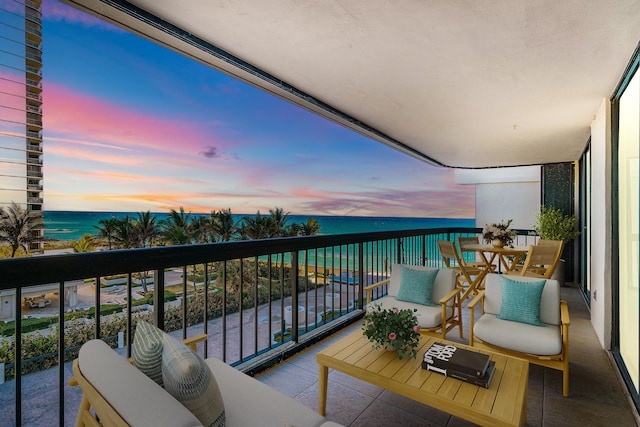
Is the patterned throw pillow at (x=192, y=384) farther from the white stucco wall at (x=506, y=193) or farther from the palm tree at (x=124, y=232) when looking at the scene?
the palm tree at (x=124, y=232)

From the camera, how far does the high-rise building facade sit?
810cm

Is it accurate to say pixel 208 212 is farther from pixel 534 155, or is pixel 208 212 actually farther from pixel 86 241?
pixel 534 155

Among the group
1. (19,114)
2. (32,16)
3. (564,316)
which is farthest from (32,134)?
(564,316)

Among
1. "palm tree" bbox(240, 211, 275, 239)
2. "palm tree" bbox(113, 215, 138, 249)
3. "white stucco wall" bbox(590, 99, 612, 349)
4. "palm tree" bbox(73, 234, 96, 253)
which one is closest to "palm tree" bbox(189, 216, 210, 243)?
"palm tree" bbox(240, 211, 275, 239)

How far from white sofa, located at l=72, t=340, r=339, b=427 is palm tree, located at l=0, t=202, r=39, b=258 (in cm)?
1239

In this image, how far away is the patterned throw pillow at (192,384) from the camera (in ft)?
3.31

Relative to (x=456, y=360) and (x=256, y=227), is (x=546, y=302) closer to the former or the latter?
(x=456, y=360)

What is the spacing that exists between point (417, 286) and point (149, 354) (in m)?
2.55

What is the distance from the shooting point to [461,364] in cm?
177

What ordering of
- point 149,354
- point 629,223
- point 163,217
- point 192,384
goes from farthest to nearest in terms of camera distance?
point 163,217 < point 629,223 < point 149,354 < point 192,384

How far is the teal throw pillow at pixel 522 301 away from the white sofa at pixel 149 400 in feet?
7.03

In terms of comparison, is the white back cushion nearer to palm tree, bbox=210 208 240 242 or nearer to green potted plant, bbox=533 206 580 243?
green potted plant, bbox=533 206 580 243

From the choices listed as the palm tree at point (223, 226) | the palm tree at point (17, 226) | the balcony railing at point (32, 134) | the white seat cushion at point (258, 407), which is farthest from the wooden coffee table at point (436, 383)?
the palm tree at point (223, 226)

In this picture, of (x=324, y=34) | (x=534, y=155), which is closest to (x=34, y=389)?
(x=324, y=34)
